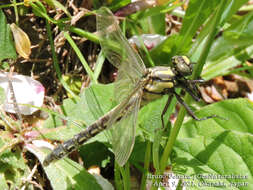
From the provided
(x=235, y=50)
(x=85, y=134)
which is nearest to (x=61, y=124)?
(x=85, y=134)

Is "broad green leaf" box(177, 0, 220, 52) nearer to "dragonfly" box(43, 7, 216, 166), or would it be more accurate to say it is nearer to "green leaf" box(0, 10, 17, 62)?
"dragonfly" box(43, 7, 216, 166)

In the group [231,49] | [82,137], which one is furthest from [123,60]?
[231,49]

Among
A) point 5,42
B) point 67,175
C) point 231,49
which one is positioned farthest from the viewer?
point 231,49

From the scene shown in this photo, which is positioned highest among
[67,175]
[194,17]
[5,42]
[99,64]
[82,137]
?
[5,42]

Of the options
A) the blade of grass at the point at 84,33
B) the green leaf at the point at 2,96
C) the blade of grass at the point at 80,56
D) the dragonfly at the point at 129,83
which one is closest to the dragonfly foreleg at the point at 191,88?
the dragonfly at the point at 129,83

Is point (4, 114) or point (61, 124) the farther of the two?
point (61, 124)

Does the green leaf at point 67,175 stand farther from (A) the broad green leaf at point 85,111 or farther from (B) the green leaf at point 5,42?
(B) the green leaf at point 5,42

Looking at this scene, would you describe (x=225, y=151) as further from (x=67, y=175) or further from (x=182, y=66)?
(x=67, y=175)

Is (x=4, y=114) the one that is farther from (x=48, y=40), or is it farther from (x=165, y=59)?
(x=165, y=59)
